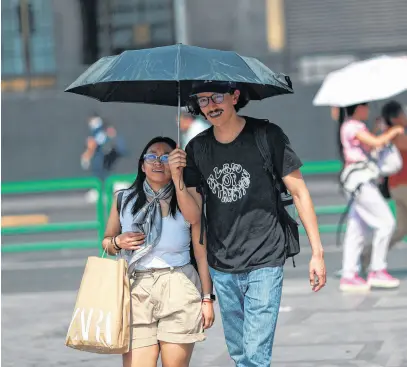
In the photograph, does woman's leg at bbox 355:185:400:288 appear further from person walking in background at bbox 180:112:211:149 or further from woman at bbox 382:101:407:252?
person walking in background at bbox 180:112:211:149

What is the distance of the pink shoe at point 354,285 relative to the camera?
10055mm

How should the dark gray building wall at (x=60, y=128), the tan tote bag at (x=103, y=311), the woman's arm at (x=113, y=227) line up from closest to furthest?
the tan tote bag at (x=103, y=311)
the woman's arm at (x=113, y=227)
the dark gray building wall at (x=60, y=128)

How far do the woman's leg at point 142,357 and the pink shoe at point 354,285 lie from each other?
4.98 meters

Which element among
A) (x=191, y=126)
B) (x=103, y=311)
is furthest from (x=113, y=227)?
(x=191, y=126)

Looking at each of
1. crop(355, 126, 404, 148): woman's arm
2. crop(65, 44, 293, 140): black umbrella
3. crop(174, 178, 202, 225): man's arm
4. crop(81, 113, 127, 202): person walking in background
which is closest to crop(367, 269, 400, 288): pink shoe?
crop(355, 126, 404, 148): woman's arm

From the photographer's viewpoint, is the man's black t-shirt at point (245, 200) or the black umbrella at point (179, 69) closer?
the black umbrella at point (179, 69)

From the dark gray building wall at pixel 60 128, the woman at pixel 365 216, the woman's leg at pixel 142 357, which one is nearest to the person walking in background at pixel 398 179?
the woman at pixel 365 216

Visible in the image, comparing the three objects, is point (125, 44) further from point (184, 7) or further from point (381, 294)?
point (381, 294)

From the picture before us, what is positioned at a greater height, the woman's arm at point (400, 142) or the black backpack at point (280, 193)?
the black backpack at point (280, 193)

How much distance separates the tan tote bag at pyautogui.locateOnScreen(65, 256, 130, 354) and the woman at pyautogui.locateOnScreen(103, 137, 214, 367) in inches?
4.5

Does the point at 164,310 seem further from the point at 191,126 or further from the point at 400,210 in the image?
the point at 191,126

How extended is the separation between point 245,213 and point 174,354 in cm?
74

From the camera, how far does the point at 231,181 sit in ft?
17.3

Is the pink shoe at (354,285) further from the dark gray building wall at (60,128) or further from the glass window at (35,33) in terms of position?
the glass window at (35,33)
